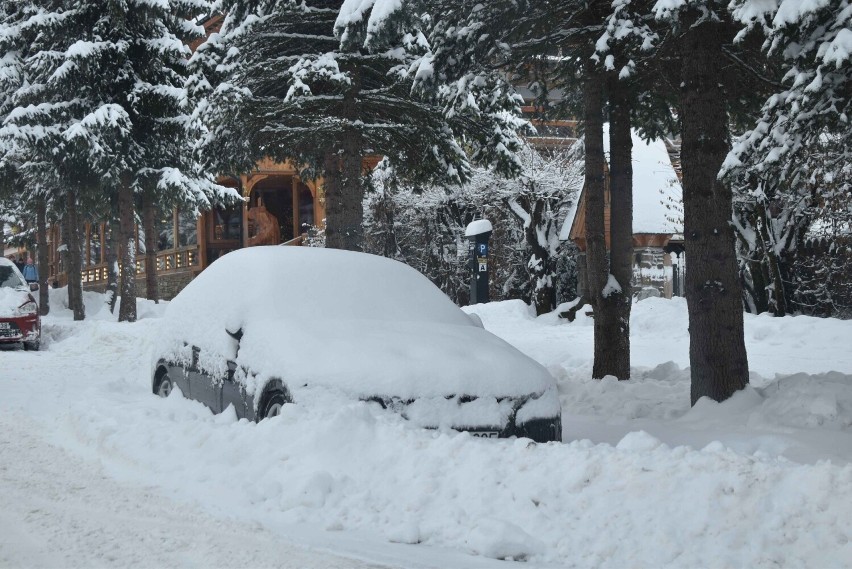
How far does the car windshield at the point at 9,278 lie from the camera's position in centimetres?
1695

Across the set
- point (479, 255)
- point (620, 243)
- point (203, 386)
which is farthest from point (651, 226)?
point (203, 386)

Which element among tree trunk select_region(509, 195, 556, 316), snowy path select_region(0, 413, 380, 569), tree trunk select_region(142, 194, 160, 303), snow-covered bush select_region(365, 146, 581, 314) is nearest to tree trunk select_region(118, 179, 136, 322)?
tree trunk select_region(142, 194, 160, 303)

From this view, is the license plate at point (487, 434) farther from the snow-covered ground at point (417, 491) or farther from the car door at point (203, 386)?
the car door at point (203, 386)

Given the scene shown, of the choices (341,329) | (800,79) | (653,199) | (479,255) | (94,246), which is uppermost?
(653,199)

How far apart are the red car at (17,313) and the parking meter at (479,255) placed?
9.66 meters

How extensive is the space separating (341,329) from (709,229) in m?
3.61

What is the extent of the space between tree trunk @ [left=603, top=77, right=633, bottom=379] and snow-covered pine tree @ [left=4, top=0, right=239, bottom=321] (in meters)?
12.0

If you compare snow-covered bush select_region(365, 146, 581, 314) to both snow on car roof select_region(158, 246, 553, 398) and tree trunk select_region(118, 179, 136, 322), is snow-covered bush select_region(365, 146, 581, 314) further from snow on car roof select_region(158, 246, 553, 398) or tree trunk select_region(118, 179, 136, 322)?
snow on car roof select_region(158, 246, 553, 398)

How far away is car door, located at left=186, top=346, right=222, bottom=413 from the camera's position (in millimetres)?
7648

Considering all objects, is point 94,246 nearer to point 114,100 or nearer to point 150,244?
point 150,244

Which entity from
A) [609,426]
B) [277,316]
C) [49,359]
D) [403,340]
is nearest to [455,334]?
[403,340]

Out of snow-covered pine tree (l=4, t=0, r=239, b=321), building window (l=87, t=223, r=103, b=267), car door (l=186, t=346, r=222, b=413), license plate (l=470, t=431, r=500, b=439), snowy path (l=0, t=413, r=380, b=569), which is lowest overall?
snowy path (l=0, t=413, r=380, b=569)

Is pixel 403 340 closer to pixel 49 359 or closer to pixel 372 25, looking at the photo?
pixel 372 25

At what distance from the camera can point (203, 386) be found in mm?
8000
